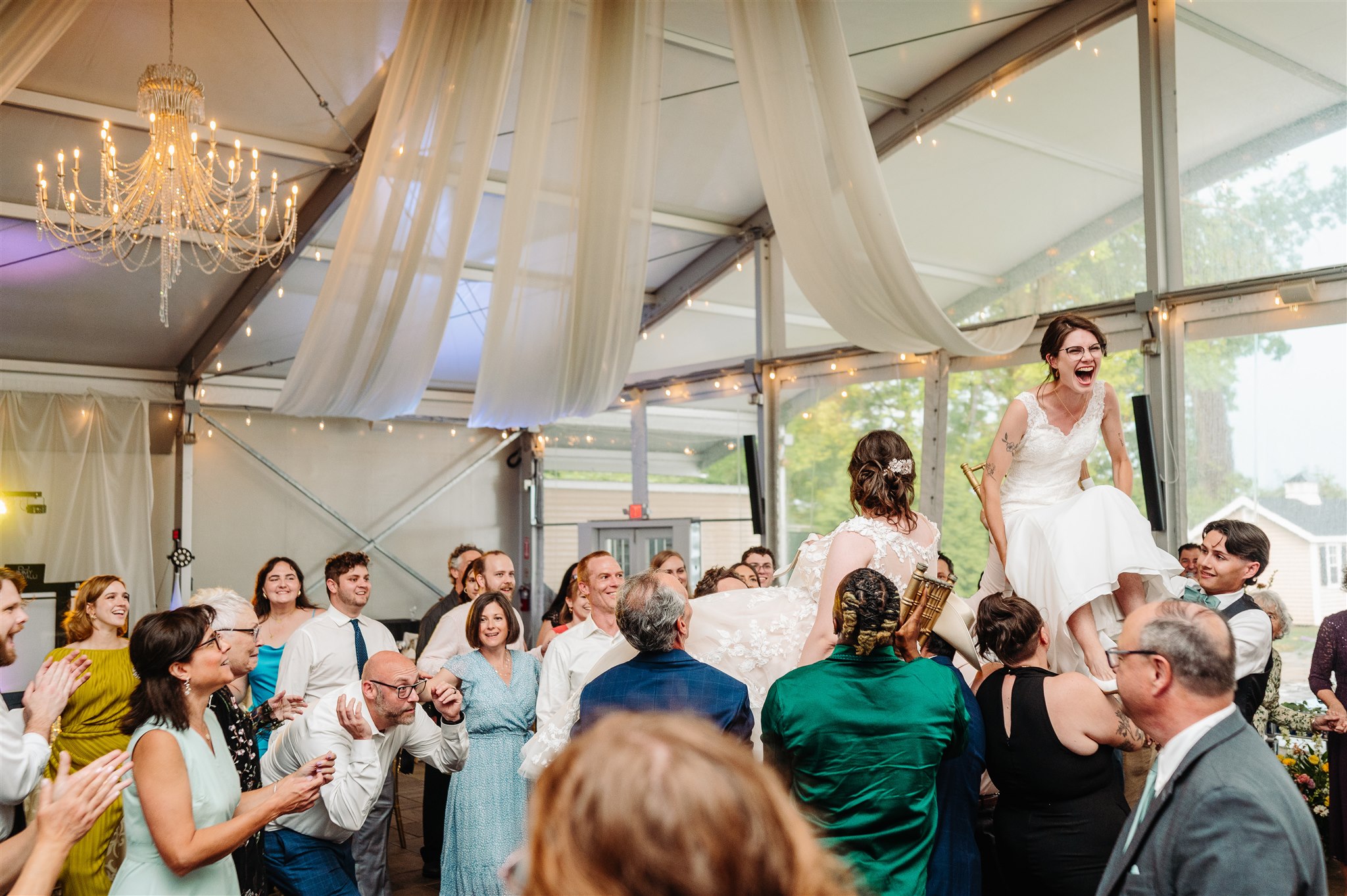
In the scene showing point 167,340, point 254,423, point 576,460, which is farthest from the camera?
point 576,460

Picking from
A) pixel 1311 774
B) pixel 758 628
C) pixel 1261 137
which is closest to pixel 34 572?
pixel 758 628

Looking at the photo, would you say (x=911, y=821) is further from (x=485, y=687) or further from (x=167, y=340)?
(x=167, y=340)

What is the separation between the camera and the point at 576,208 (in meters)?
4.58

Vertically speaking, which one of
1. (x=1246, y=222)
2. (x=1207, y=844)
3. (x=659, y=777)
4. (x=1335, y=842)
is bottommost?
(x=1335, y=842)

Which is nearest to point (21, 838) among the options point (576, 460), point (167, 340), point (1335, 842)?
point (1335, 842)

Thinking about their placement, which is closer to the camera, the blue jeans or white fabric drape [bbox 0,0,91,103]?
the blue jeans

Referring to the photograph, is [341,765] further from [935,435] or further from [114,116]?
[935,435]

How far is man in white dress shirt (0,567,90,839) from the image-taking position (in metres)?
2.46

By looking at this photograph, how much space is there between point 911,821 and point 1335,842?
3.15 meters

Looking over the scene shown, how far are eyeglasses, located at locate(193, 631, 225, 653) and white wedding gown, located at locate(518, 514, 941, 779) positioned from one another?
3.32 feet

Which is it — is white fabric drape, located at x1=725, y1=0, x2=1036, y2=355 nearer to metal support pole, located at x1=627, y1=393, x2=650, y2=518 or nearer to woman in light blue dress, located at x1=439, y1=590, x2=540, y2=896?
woman in light blue dress, located at x1=439, y1=590, x2=540, y2=896

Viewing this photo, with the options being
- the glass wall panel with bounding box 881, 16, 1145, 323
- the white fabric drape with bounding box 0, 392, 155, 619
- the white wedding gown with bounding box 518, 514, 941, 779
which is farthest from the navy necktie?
the white fabric drape with bounding box 0, 392, 155, 619

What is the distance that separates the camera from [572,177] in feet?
15.0

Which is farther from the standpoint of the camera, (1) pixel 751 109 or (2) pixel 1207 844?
(1) pixel 751 109
